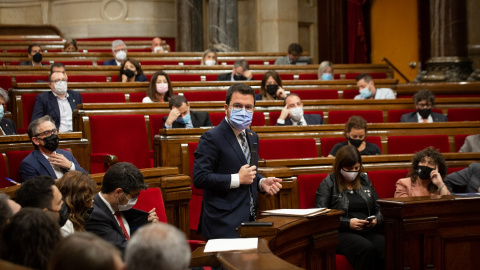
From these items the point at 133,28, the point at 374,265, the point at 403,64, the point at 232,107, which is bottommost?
the point at 374,265

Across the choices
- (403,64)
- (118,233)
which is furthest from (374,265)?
(403,64)

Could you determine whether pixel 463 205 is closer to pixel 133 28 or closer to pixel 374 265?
pixel 374 265

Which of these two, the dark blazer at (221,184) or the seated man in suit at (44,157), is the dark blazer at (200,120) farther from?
the dark blazer at (221,184)

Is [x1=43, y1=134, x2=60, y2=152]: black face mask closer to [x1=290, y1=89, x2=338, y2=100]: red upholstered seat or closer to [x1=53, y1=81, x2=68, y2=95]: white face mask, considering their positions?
[x1=53, y1=81, x2=68, y2=95]: white face mask

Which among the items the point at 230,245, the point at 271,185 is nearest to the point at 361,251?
the point at 271,185

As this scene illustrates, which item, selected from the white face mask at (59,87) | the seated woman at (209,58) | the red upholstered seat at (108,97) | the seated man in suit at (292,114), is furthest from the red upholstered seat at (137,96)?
the seated woman at (209,58)

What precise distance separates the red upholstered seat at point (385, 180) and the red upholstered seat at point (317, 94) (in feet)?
8.69

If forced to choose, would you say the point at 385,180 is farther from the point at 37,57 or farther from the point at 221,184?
the point at 37,57

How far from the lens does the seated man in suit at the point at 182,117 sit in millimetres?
4988

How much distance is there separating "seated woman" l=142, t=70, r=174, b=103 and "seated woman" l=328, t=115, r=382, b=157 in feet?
5.88

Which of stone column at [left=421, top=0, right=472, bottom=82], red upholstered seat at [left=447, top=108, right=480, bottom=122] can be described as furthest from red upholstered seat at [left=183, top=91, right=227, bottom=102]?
stone column at [left=421, top=0, right=472, bottom=82]

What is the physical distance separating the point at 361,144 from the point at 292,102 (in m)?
0.87

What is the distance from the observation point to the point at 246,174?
297 cm

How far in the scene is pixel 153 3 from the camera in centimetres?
1319
